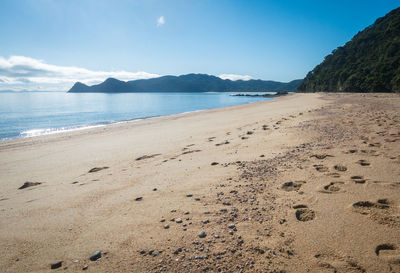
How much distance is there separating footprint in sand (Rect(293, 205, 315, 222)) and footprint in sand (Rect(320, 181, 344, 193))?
60 cm

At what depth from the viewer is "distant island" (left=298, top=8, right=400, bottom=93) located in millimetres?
37781

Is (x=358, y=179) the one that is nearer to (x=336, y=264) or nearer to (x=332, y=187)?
(x=332, y=187)

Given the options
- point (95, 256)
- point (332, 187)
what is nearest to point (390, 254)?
point (332, 187)

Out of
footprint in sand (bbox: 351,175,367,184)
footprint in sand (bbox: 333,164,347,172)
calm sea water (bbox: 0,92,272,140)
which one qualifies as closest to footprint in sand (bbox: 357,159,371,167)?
footprint in sand (bbox: 333,164,347,172)

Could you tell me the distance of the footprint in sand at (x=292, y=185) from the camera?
3.18m

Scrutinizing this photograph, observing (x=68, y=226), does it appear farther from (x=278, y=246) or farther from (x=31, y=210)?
(x=278, y=246)

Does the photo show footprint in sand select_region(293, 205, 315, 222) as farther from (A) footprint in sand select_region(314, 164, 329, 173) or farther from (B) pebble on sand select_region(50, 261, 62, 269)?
(B) pebble on sand select_region(50, 261, 62, 269)

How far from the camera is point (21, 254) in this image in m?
2.42

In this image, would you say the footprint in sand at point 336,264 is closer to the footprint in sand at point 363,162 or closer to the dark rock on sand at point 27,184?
the footprint in sand at point 363,162

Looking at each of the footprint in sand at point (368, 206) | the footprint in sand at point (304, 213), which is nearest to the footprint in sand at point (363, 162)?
the footprint in sand at point (368, 206)

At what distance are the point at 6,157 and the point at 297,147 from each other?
12.9m

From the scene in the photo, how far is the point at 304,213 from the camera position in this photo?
2527mm

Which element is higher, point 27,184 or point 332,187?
point 332,187

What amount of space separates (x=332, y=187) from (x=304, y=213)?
3.02ft
